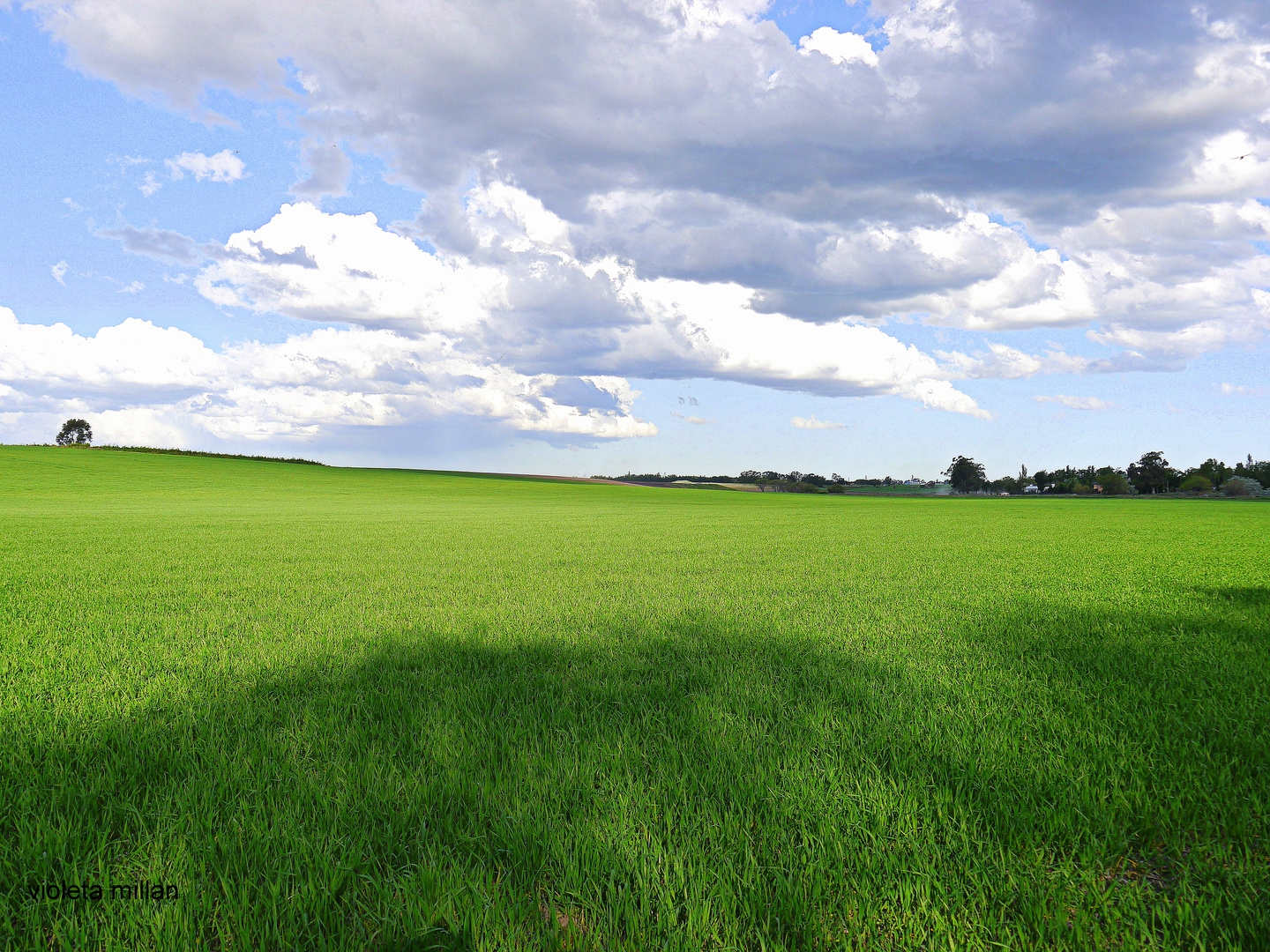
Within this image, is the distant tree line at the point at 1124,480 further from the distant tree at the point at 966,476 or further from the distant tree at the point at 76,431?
the distant tree at the point at 76,431

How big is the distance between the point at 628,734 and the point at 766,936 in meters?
1.65

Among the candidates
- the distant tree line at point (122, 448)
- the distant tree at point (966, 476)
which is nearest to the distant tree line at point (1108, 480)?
the distant tree at point (966, 476)

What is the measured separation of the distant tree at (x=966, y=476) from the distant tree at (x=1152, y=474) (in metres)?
32.7

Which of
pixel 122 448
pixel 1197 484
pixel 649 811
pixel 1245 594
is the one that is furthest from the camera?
pixel 1197 484

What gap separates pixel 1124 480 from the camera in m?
149

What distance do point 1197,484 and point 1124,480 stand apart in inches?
555

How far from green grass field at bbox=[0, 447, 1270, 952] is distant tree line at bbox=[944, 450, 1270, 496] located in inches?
6295

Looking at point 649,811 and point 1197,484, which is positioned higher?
point 1197,484

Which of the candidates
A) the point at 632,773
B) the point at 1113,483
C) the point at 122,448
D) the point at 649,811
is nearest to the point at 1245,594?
the point at 632,773

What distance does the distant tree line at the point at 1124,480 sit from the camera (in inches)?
5714

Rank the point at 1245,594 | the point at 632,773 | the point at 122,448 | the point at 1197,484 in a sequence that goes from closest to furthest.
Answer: the point at 632,773 < the point at 1245,594 < the point at 122,448 < the point at 1197,484

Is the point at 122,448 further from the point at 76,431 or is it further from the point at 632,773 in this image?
the point at 632,773

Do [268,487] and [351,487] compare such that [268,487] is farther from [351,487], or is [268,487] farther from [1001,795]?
[1001,795]

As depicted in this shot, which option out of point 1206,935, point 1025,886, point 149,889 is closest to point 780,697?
point 1025,886
